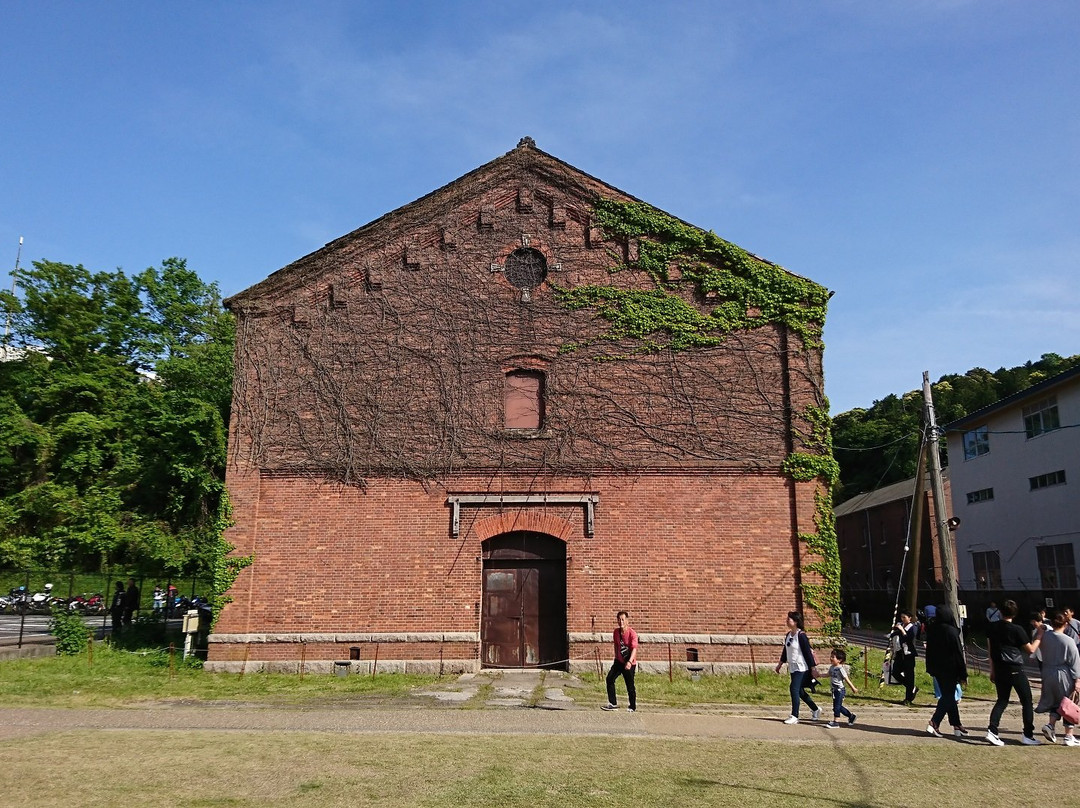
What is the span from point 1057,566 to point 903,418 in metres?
36.9

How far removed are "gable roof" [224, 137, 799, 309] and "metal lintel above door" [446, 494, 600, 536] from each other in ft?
20.4

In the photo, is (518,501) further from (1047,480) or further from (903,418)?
(903,418)

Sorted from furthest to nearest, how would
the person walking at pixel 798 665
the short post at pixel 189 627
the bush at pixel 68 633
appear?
the bush at pixel 68 633
the short post at pixel 189 627
the person walking at pixel 798 665

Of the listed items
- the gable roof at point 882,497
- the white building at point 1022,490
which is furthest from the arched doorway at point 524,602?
the gable roof at point 882,497

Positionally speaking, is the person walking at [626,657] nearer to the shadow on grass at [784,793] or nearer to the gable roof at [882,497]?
the shadow on grass at [784,793]

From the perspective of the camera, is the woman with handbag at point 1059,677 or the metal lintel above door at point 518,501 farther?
the metal lintel above door at point 518,501

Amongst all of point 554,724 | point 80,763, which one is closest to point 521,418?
point 554,724

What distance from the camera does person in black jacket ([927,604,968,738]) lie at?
10406mm

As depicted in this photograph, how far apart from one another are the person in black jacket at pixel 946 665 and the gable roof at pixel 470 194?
10.2 metres

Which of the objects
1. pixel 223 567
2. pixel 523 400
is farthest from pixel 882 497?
pixel 223 567

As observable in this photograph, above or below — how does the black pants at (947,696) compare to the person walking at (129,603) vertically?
below

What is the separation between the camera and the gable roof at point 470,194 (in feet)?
58.9

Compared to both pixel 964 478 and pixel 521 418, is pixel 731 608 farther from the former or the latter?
pixel 964 478

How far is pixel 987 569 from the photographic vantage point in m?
33.5
